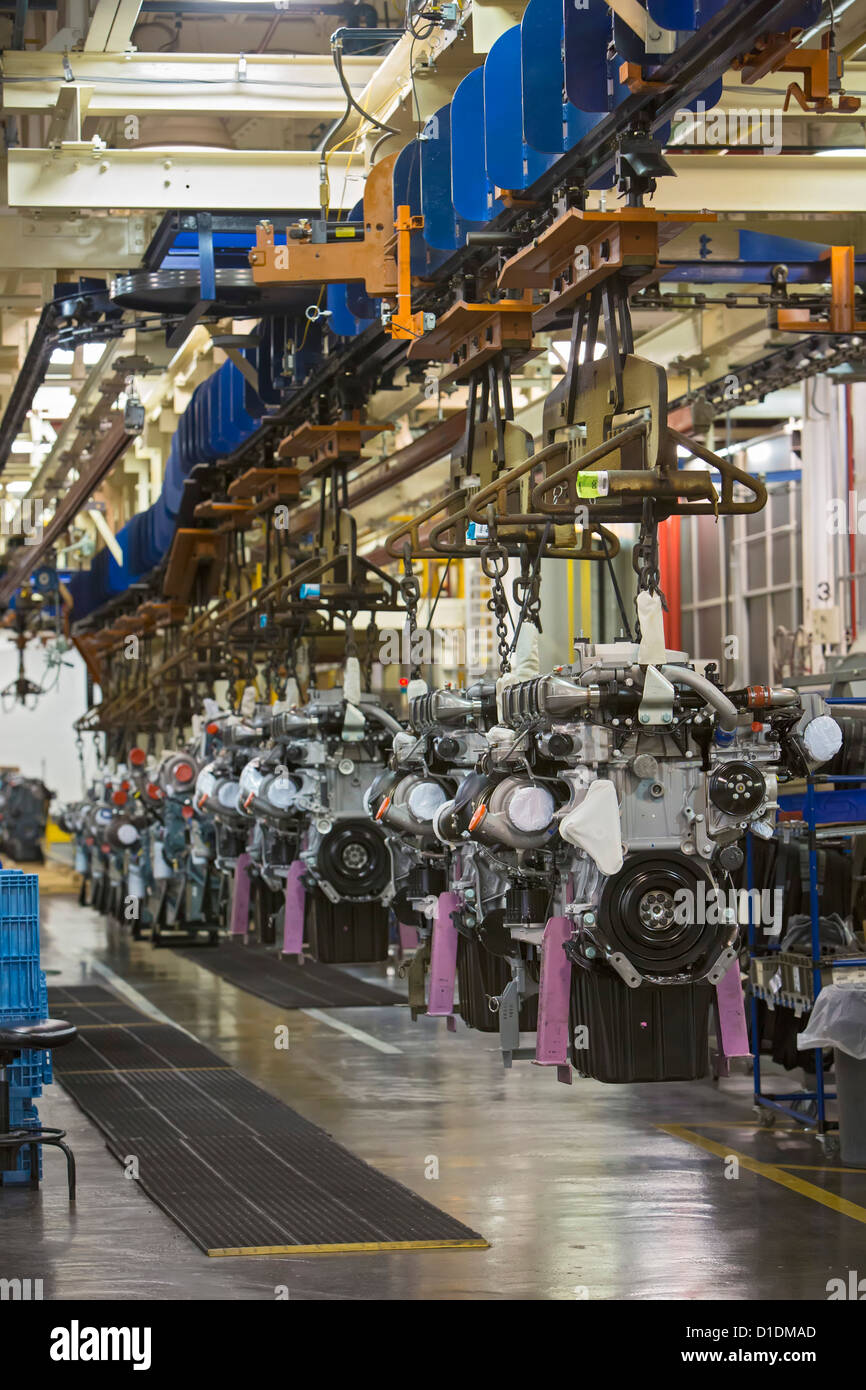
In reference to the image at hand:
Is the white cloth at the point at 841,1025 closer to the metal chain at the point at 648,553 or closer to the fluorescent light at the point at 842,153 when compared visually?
the metal chain at the point at 648,553

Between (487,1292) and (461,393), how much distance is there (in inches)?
412

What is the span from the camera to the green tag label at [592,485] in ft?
21.0

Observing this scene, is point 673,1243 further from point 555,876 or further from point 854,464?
point 854,464

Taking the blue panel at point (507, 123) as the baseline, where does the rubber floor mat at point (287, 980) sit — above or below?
below

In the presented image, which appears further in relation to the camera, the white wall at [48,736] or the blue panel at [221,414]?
the white wall at [48,736]

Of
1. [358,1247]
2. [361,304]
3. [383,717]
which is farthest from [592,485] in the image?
[383,717]

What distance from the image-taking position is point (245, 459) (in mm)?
14641

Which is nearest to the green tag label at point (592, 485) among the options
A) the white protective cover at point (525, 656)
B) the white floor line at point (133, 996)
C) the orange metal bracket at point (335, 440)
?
the white protective cover at point (525, 656)

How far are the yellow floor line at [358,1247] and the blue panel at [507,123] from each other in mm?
4086

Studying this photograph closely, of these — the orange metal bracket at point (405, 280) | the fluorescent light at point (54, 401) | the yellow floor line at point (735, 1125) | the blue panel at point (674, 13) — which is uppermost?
the fluorescent light at point (54, 401)

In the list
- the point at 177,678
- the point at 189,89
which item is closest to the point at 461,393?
the point at 177,678

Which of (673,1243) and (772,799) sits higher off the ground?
(772,799)

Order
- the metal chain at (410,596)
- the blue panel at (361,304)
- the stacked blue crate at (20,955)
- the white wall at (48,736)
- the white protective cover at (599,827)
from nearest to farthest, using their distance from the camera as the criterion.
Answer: the white protective cover at (599,827), the metal chain at (410,596), the stacked blue crate at (20,955), the blue panel at (361,304), the white wall at (48,736)

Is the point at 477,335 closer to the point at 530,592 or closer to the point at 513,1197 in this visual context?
the point at 530,592
